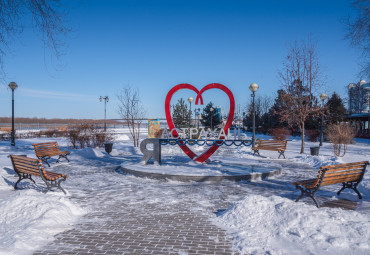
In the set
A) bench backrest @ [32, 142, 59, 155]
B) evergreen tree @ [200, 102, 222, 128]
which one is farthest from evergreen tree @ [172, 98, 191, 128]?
bench backrest @ [32, 142, 59, 155]

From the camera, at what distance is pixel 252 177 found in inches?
350

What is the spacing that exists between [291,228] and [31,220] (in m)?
4.42

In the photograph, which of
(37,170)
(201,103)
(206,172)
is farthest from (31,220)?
(201,103)

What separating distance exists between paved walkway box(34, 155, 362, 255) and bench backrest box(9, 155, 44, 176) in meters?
1.05

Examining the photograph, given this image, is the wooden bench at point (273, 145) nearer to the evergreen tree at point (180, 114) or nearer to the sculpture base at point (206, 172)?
the sculpture base at point (206, 172)

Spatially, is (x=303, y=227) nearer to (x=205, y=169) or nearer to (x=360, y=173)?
(x=360, y=173)

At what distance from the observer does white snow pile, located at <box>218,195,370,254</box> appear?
3969mm

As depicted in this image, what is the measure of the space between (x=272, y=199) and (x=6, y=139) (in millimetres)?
24933

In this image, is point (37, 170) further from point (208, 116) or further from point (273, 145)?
point (208, 116)

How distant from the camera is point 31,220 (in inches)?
192

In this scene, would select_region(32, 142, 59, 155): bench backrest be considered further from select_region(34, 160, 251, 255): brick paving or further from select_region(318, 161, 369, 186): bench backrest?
select_region(318, 161, 369, 186): bench backrest

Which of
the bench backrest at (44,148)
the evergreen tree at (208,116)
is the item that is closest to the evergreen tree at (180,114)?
the evergreen tree at (208,116)

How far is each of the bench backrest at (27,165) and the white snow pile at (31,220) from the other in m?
1.01

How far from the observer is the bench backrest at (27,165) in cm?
688
